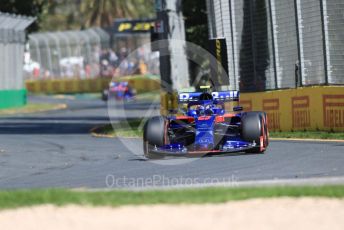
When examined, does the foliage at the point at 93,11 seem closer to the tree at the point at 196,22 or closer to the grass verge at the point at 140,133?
the tree at the point at 196,22

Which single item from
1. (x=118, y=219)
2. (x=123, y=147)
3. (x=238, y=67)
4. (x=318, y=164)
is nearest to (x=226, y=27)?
(x=238, y=67)

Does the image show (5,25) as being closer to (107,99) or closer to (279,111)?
(107,99)

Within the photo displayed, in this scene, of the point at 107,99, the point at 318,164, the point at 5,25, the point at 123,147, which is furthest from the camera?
the point at 107,99

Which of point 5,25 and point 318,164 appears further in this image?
point 5,25

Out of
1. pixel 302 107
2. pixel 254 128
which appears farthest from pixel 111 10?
pixel 254 128

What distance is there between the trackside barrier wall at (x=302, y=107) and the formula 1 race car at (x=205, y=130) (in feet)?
15.0

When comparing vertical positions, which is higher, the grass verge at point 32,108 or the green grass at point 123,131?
the grass verge at point 32,108

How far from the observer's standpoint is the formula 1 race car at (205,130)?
1672cm

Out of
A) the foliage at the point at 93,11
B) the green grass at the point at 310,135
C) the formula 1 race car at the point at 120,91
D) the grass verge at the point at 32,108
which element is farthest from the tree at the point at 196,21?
the foliage at the point at 93,11

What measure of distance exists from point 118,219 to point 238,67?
16365 millimetres

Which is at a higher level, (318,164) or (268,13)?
(268,13)

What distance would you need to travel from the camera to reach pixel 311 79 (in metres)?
22.7

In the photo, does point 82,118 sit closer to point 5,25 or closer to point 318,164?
point 5,25

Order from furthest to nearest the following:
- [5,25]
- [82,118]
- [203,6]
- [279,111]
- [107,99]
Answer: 1. [107,99]
2. [5,25]
3. [82,118]
4. [203,6]
5. [279,111]
